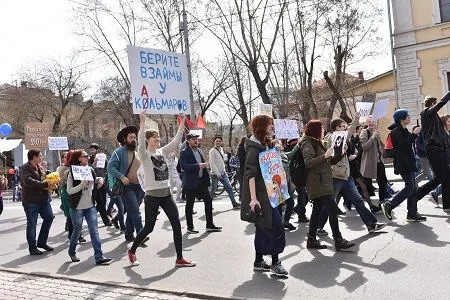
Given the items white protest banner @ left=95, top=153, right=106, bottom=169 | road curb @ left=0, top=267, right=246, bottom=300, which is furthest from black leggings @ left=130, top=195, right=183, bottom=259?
white protest banner @ left=95, top=153, right=106, bottom=169

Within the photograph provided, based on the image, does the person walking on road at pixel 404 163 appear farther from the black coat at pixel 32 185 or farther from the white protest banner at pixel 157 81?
the black coat at pixel 32 185

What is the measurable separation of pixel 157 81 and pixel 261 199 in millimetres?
2775

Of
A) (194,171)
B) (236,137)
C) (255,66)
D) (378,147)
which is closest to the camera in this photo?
(194,171)

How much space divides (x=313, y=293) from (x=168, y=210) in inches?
91.2

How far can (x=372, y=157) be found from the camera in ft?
33.8

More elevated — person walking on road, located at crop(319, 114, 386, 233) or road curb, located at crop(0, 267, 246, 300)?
person walking on road, located at crop(319, 114, 386, 233)

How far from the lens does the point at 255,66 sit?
87.5 feet

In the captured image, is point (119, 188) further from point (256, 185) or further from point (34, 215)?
point (256, 185)

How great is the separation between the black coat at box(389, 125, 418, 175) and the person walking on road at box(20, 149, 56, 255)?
18.3ft

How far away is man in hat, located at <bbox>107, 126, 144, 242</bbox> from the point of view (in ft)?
26.6

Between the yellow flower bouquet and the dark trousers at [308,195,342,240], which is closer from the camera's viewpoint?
the dark trousers at [308,195,342,240]

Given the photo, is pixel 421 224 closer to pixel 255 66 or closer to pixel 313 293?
pixel 313 293

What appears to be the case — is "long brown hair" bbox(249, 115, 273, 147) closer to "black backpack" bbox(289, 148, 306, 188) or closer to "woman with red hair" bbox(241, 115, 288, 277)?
"woman with red hair" bbox(241, 115, 288, 277)

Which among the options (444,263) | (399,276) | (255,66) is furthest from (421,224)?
(255,66)
